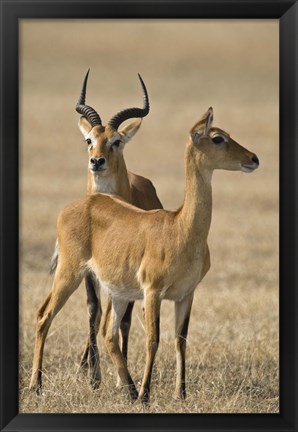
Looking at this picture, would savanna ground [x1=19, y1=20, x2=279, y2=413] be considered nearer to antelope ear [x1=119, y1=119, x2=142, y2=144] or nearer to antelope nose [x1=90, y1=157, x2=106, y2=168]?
antelope nose [x1=90, y1=157, x2=106, y2=168]

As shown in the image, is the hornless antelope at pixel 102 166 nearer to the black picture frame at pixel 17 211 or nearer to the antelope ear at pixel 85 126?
the antelope ear at pixel 85 126

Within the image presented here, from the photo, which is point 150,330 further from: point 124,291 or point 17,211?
point 17,211

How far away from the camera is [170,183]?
25484mm

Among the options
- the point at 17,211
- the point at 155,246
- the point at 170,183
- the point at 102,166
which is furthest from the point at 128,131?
the point at 170,183

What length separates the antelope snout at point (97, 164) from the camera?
401 inches

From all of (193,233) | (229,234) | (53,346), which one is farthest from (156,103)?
(193,233)

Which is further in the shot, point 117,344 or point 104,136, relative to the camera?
point 104,136

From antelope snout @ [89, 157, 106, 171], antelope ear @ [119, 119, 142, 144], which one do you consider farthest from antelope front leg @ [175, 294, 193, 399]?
antelope ear @ [119, 119, 142, 144]

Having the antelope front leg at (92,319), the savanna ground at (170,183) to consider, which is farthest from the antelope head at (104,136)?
the savanna ground at (170,183)

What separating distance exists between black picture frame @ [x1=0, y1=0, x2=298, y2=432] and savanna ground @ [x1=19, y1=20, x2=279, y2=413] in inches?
26.3

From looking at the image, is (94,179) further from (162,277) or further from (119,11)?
(119,11)

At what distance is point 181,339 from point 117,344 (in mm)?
553

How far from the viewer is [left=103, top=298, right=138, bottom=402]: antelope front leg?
9055 millimetres

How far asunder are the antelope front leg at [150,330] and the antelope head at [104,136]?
7.08ft
